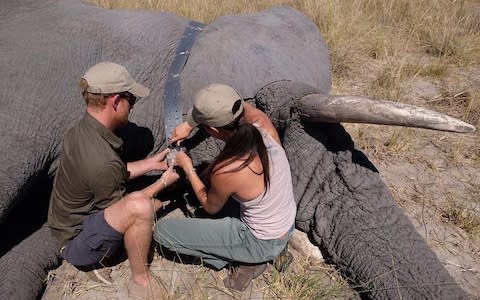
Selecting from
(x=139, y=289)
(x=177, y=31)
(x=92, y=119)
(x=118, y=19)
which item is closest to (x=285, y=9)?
Result: (x=177, y=31)

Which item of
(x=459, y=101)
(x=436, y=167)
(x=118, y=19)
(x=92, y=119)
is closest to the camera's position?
(x=92, y=119)

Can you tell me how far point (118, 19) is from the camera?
3.89 meters

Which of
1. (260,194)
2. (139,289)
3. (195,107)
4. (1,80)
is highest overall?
(195,107)

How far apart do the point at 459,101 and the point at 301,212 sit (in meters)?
2.87

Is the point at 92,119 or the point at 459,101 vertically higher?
the point at 92,119

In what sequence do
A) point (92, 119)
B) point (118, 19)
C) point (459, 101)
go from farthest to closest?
1. point (459, 101)
2. point (118, 19)
3. point (92, 119)

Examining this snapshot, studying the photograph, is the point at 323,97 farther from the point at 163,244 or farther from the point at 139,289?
the point at 139,289

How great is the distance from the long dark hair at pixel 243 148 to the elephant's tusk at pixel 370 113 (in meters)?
0.50

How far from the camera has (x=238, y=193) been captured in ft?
9.22

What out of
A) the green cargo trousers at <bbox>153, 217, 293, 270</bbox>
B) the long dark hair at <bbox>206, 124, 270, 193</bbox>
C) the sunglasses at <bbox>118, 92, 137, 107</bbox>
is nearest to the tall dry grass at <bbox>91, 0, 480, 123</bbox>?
the green cargo trousers at <bbox>153, 217, 293, 270</bbox>

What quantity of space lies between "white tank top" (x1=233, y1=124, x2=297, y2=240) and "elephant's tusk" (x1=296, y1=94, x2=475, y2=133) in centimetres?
35

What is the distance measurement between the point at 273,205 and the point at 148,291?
0.95 meters

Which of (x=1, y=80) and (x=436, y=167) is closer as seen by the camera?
(x=1, y=80)

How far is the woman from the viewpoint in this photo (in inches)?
105
